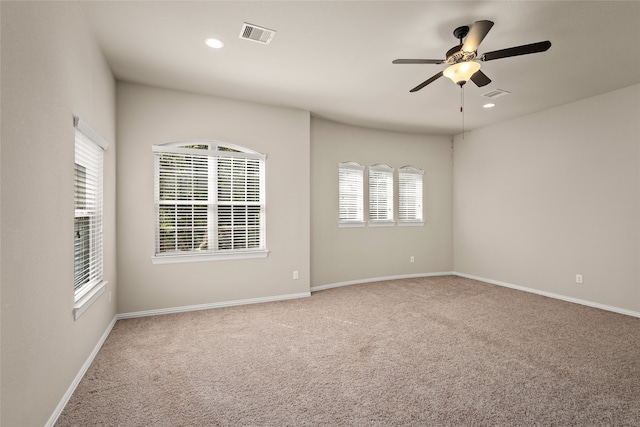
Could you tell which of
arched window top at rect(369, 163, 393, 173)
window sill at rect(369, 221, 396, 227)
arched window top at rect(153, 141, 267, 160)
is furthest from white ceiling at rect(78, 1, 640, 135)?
window sill at rect(369, 221, 396, 227)

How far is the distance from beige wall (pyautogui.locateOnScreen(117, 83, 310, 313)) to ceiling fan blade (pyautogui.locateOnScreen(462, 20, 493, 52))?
2.86m

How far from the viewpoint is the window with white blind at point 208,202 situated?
4180mm

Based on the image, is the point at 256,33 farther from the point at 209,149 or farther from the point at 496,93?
the point at 496,93

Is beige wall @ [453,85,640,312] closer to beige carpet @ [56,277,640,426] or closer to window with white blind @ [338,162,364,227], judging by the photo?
beige carpet @ [56,277,640,426]

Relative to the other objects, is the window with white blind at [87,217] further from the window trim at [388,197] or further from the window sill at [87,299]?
the window trim at [388,197]

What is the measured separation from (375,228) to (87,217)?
4569 mm

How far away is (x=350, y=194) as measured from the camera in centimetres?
597

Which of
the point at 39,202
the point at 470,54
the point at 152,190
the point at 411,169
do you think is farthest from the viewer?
the point at 411,169

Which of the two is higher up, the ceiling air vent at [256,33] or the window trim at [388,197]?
the ceiling air vent at [256,33]

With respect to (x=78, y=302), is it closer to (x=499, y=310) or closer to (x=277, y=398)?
(x=277, y=398)

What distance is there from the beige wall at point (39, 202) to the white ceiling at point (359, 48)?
0.70m

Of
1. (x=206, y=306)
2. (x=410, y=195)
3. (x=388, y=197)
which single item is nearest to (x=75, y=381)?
(x=206, y=306)

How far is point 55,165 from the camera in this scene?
6.95 ft

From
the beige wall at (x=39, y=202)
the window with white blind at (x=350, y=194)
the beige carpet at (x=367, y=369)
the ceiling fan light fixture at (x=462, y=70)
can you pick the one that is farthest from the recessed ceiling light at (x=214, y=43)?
the window with white blind at (x=350, y=194)
